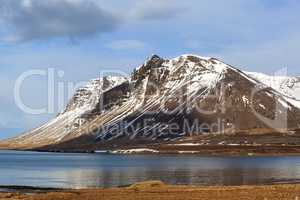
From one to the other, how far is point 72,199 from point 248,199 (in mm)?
15757

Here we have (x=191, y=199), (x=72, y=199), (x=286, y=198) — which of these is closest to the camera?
(x=286, y=198)

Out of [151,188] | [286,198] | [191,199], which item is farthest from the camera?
[151,188]

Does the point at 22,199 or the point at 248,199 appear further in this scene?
the point at 22,199

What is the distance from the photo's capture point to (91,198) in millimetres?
54156

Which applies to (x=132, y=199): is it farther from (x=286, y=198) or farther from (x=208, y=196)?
(x=286, y=198)

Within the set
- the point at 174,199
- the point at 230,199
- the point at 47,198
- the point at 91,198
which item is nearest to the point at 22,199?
the point at 47,198

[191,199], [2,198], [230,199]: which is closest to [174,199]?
[191,199]

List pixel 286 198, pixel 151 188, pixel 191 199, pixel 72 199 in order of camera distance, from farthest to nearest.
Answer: pixel 151 188 → pixel 72 199 → pixel 191 199 → pixel 286 198

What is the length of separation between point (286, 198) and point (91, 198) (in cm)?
1797

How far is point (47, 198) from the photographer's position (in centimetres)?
5412

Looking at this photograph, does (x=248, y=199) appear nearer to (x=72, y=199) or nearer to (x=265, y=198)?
(x=265, y=198)

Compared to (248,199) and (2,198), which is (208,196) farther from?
(2,198)

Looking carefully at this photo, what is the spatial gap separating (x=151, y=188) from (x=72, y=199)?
551 inches

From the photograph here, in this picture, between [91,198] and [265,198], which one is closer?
[265,198]
